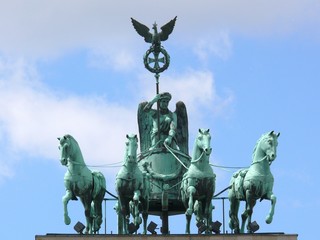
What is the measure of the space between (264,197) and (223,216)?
232 centimetres

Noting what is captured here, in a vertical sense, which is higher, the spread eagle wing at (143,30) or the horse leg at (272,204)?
the spread eagle wing at (143,30)

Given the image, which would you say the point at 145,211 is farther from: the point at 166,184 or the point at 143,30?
the point at 143,30

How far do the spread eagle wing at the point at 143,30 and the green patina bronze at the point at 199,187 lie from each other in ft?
24.3

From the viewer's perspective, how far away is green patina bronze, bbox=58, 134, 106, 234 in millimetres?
79750

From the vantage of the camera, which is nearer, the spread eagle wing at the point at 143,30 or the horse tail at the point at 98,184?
the horse tail at the point at 98,184

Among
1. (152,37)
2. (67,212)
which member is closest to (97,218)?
(67,212)

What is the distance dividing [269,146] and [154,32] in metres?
8.75

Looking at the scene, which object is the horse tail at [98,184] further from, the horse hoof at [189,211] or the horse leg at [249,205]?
the horse leg at [249,205]

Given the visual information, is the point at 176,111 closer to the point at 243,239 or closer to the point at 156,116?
the point at 156,116

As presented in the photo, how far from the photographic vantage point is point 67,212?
79938mm

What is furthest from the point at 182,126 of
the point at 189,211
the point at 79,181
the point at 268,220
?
the point at 268,220

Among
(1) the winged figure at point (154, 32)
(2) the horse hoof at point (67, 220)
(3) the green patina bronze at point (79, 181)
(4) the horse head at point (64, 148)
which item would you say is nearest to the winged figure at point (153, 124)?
(1) the winged figure at point (154, 32)

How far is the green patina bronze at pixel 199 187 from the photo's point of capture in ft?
262

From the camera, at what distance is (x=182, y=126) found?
85.5m
